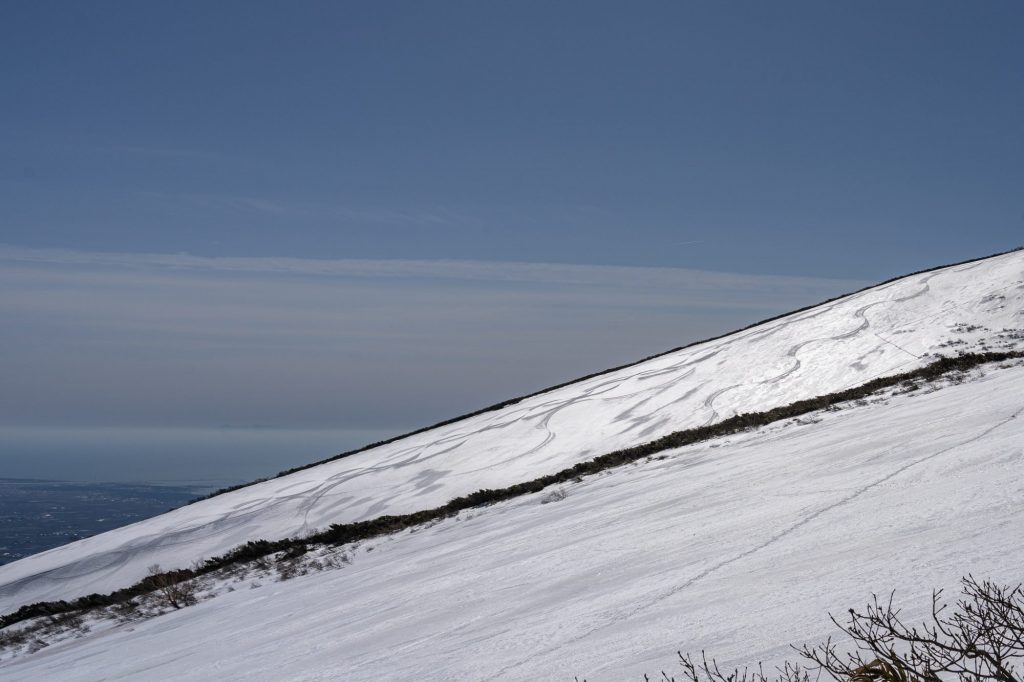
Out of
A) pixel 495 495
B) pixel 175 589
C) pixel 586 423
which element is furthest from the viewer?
pixel 586 423

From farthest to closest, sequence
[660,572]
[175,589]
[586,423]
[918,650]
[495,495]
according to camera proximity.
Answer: [586,423], [495,495], [175,589], [660,572], [918,650]

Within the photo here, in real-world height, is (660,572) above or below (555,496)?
below

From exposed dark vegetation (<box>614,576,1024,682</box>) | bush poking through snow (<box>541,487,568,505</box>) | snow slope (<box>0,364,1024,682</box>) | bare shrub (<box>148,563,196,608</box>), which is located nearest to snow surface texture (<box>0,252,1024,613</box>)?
bare shrub (<box>148,563,196,608</box>)

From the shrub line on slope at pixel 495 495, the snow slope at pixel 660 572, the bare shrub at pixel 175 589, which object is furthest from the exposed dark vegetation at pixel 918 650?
the bare shrub at pixel 175 589

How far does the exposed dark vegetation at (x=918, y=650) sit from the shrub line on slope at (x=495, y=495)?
9677mm

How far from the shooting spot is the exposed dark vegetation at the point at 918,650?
271 centimetres

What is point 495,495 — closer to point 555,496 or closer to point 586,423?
point 555,496

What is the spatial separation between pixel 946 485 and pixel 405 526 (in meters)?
9.71

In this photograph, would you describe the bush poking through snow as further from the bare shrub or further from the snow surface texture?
the bare shrub

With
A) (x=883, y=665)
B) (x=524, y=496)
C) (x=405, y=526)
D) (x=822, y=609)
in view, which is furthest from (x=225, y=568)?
(x=883, y=665)

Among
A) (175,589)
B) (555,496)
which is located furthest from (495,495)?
(175,589)

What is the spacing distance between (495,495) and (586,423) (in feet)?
17.6

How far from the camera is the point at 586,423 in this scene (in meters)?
19.1

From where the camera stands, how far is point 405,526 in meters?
13.8
